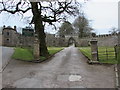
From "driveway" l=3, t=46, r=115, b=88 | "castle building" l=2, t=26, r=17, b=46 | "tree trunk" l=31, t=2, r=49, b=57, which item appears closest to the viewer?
"driveway" l=3, t=46, r=115, b=88

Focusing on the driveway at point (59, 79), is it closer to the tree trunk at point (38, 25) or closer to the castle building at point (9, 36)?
the tree trunk at point (38, 25)

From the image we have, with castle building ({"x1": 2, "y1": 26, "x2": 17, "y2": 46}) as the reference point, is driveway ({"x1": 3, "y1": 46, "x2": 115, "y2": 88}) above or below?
below

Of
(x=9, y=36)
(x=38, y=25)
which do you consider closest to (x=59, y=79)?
(x=38, y=25)

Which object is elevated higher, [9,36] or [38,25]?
[38,25]

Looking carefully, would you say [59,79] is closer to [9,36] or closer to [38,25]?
[38,25]

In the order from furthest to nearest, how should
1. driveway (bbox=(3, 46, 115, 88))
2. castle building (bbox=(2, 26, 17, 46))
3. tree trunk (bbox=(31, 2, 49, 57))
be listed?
castle building (bbox=(2, 26, 17, 46)), tree trunk (bbox=(31, 2, 49, 57)), driveway (bbox=(3, 46, 115, 88))

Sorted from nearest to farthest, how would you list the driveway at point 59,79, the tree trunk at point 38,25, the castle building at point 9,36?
the driveway at point 59,79 → the tree trunk at point 38,25 → the castle building at point 9,36

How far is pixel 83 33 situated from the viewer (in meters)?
65.5

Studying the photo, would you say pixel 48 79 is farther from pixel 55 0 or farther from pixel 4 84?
pixel 55 0

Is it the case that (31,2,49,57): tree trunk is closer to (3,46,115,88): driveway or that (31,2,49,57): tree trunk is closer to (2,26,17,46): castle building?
(3,46,115,88): driveway

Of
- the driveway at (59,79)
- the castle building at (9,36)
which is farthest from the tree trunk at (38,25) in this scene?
the castle building at (9,36)

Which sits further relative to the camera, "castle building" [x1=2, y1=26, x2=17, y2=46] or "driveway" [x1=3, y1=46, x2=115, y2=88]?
"castle building" [x1=2, y1=26, x2=17, y2=46]

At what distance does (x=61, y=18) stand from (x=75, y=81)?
43.0 feet

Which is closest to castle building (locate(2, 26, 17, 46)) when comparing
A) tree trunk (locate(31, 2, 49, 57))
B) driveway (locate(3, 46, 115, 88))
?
tree trunk (locate(31, 2, 49, 57))
